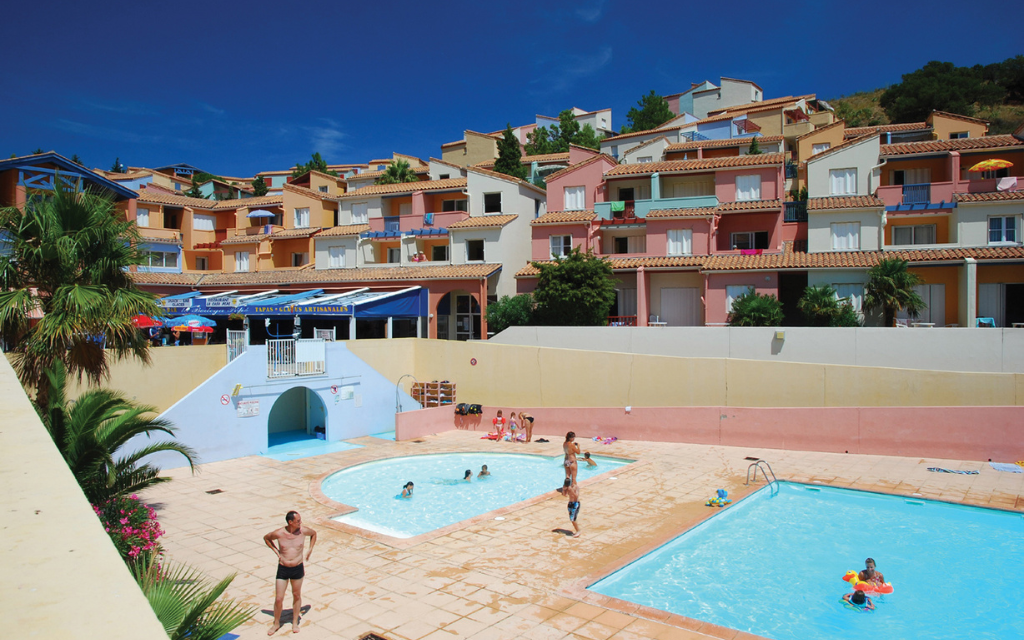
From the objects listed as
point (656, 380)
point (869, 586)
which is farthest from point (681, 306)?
point (869, 586)

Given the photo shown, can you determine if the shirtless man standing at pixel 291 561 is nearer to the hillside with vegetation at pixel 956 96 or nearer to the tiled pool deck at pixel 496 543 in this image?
the tiled pool deck at pixel 496 543

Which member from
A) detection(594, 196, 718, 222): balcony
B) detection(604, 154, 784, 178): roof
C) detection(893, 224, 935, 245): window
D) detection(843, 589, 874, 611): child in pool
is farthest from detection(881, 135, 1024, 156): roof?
detection(843, 589, 874, 611): child in pool

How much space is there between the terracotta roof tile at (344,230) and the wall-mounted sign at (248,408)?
2289 cm

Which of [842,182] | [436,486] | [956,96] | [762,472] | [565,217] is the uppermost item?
[956,96]

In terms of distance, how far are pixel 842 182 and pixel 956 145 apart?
5.74 meters

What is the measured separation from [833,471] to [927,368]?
6653mm

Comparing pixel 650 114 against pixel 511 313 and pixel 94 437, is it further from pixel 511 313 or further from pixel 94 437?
pixel 94 437

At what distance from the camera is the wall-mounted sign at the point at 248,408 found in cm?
2247

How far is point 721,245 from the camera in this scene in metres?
36.3

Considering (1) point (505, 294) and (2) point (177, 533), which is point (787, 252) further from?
(2) point (177, 533)

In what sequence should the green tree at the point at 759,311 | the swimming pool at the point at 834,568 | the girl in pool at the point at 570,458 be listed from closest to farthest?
the swimming pool at the point at 834,568
the girl in pool at the point at 570,458
the green tree at the point at 759,311

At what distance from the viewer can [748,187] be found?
36.0 metres

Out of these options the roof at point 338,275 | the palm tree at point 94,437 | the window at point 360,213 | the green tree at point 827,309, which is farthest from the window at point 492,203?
the palm tree at point 94,437

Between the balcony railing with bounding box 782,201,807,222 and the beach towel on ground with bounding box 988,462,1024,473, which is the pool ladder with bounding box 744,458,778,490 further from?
the balcony railing with bounding box 782,201,807,222
